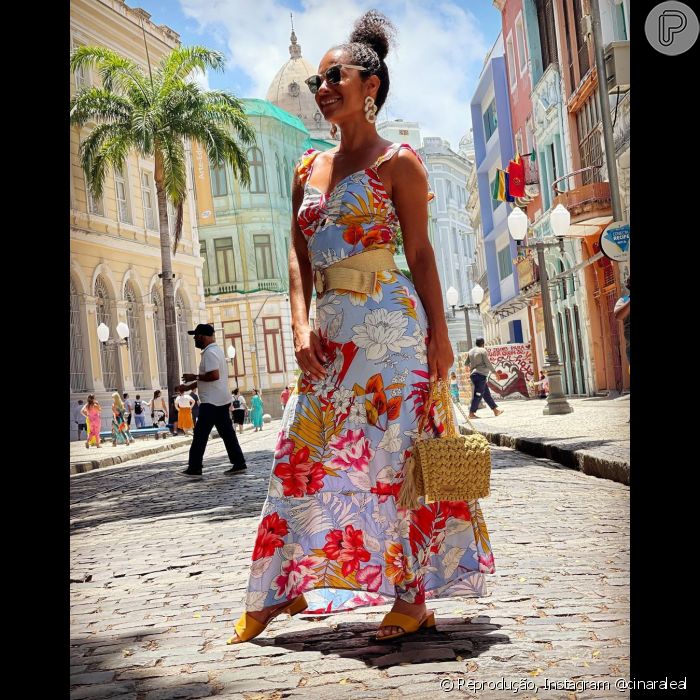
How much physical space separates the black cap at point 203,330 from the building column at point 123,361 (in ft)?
1.29

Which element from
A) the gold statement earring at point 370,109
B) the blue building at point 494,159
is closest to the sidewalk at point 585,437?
the blue building at point 494,159

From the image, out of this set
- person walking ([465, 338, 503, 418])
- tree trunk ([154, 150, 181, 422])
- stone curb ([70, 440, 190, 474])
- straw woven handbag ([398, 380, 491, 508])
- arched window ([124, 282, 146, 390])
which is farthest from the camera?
person walking ([465, 338, 503, 418])

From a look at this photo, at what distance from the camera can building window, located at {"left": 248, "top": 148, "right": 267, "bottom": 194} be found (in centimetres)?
308

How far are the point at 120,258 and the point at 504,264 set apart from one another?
5.85 feet

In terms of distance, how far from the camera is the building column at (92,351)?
3113mm

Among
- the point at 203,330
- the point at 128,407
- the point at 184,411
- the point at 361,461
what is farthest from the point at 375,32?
the point at 184,411

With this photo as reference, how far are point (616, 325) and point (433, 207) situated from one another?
6.27 ft

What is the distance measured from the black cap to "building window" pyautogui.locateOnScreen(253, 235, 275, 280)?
109 cm

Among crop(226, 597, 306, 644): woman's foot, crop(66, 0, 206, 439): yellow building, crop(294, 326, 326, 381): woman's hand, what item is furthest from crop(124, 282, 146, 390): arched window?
crop(226, 597, 306, 644): woman's foot

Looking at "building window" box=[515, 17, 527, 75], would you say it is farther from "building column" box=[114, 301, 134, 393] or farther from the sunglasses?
"building column" box=[114, 301, 134, 393]

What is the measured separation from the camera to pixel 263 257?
11.3 ft

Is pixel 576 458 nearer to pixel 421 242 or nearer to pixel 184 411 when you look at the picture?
pixel 421 242
